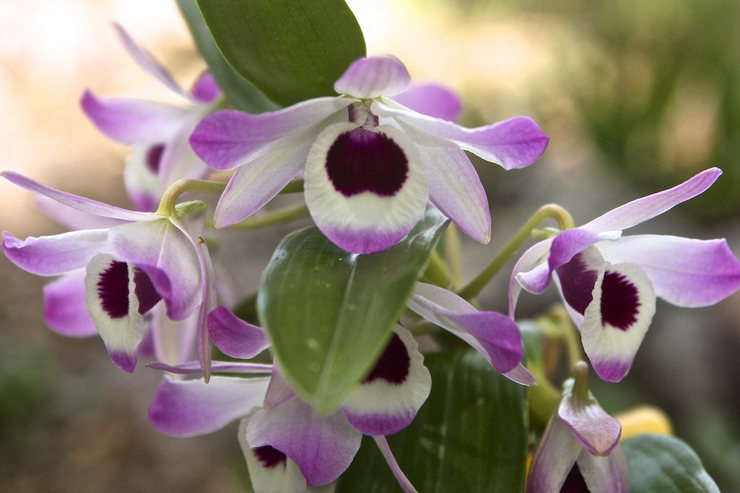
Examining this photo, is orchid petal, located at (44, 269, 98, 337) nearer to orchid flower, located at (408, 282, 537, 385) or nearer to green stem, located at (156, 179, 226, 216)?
green stem, located at (156, 179, 226, 216)

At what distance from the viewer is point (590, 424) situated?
48cm

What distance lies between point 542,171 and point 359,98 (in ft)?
8.56

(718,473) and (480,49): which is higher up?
(480,49)

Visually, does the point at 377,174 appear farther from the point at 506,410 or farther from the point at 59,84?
the point at 59,84

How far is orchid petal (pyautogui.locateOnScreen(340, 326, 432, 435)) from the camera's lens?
18.1 inches

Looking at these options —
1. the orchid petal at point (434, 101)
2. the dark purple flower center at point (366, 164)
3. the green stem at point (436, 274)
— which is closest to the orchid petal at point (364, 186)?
the dark purple flower center at point (366, 164)

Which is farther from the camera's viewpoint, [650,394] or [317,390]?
[650,394]

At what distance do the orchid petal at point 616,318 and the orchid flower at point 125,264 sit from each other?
0.23 metres

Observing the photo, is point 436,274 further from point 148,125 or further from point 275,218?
point 148,125

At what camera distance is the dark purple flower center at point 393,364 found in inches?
18.5

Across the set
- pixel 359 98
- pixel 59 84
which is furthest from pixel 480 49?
pixel 359 98

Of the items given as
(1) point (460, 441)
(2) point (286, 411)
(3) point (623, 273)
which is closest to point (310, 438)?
(2) point (286, 411)

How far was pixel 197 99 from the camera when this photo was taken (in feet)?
2.37

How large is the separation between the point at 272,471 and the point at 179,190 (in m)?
0.21
